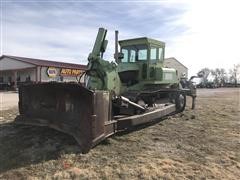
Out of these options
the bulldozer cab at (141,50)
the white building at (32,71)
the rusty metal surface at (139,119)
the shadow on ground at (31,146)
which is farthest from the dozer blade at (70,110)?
the white building at (32,71)

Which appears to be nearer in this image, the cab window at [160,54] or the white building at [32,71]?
the cab window at [160,54]

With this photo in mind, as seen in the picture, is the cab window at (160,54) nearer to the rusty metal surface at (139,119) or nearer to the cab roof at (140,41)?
the cab roof at (140,41)

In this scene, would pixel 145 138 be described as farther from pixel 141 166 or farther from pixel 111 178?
pixel 111 178

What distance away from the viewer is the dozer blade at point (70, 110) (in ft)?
17.3

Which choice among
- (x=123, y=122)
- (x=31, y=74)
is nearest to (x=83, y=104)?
(x=123, y=122)

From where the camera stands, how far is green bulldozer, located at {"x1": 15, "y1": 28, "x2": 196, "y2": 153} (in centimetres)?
545

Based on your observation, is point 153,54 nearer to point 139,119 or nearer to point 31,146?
point 139,119

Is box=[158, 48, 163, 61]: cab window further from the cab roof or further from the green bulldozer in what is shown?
the cab roof

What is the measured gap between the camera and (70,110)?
5.81 meters

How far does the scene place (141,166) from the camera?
15.3 feet

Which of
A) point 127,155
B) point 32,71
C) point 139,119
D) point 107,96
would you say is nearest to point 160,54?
point 139,119

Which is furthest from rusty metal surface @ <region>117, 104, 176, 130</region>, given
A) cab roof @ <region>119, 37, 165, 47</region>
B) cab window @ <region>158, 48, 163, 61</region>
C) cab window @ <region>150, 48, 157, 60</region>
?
cab roof @ <region>119, 37, 165, 47</region>

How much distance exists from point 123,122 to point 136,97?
165cm

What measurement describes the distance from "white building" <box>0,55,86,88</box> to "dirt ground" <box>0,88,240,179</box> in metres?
27.3
